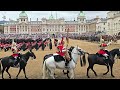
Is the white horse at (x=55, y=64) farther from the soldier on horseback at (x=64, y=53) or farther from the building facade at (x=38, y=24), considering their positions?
the building facade at (x=38, y=24)

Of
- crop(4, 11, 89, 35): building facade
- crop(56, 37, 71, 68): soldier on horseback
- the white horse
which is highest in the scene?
crop(4, 11, 89, 35): building facade

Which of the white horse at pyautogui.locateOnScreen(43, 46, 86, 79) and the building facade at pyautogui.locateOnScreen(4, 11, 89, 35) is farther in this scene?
the building facade at pyautogui.locateOnScreen(4, 11, 89, 35)

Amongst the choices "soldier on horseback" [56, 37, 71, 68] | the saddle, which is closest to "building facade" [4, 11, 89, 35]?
"soldier on horseback" [56, 37, 71, 68]

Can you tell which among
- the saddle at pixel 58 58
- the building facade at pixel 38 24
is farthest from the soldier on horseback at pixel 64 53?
the building facade at pixel 38 24

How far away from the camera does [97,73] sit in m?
8.62

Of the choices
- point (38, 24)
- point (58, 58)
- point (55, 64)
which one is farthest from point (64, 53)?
point (38, 24)

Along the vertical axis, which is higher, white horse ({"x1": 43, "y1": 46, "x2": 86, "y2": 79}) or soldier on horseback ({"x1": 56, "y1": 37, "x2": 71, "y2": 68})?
soldier on horseback ({"x1": 56, "y1": 37, "x2": 71, "y2": 68})

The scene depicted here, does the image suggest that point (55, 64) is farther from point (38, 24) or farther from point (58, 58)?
point (38, 24)

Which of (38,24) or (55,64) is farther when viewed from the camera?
(38,24)

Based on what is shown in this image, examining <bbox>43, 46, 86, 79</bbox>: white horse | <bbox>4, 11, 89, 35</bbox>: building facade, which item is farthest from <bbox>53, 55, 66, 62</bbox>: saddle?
<bbox>4, 11, 89, 35</bbox>: building facade

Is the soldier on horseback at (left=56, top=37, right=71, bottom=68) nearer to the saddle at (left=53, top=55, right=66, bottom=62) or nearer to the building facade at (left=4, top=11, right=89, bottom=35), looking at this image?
the saddle at (left=53, top=55, right=66, bottom=62)
